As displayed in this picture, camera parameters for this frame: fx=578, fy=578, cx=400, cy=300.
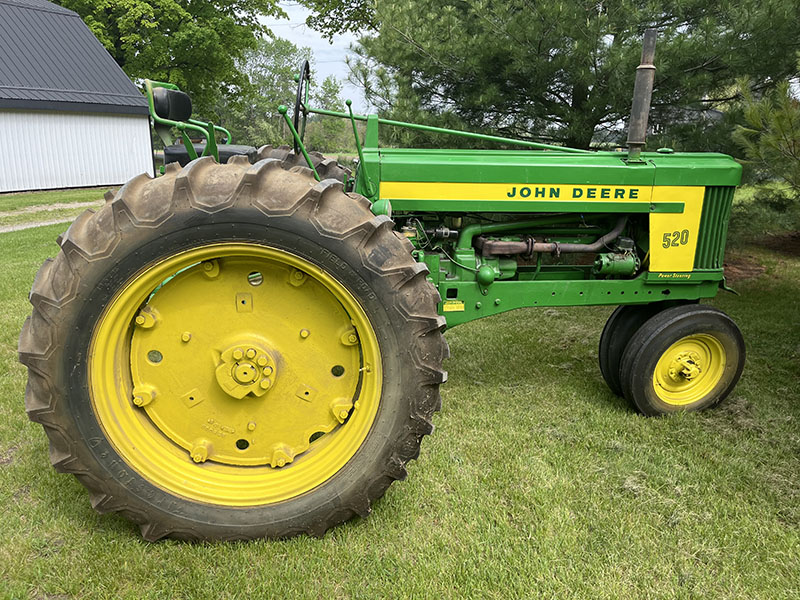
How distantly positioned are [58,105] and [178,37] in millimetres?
4666

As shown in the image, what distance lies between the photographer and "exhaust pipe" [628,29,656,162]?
2.93 meters

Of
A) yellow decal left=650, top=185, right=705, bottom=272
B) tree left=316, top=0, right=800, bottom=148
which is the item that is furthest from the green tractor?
tree left=316, top=0, right=800, bottom=148

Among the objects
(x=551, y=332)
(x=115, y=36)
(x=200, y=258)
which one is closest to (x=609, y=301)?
(x=551, y=332)

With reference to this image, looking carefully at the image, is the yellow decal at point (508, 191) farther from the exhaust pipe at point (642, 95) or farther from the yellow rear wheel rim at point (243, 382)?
the yellow rear wheel rim at point (243, 382)

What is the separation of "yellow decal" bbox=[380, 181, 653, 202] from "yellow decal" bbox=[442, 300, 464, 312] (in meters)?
0.55

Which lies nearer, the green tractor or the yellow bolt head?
Result: the green tractor

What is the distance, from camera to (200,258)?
197 cm

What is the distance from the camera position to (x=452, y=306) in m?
3.15

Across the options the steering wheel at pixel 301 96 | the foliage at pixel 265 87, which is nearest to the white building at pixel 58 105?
the steering wheel at pixel 301 96

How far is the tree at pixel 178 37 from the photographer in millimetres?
19453

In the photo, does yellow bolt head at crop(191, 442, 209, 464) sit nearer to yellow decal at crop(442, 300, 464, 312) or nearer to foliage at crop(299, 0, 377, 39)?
yellow decal at crop(442, 300, 464, 312)

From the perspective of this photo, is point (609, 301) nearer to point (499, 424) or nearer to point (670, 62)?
point (499, 424)

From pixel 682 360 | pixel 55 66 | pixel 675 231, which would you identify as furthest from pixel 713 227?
pixel 55 66

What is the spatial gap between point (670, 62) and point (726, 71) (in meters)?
0.56
